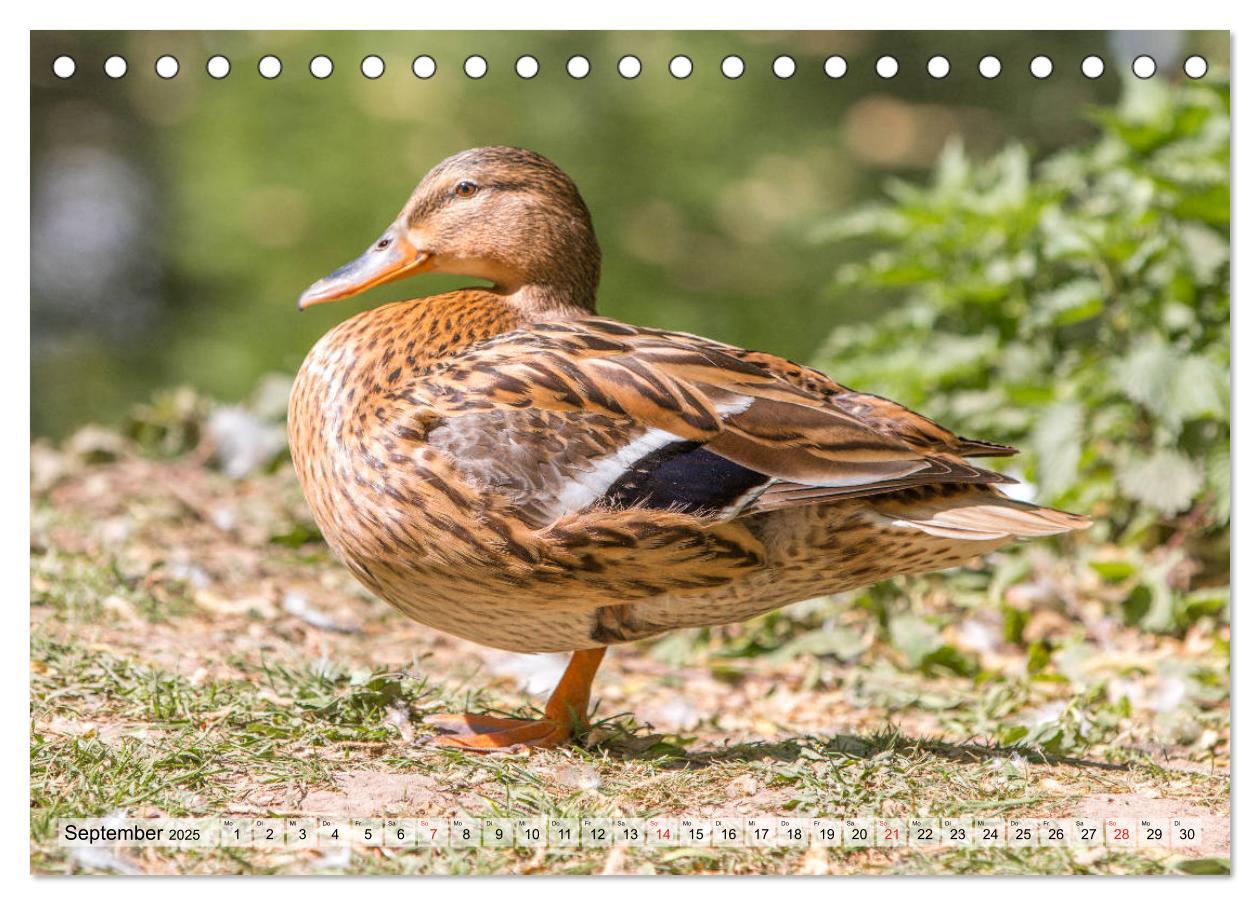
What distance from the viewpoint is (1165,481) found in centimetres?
529

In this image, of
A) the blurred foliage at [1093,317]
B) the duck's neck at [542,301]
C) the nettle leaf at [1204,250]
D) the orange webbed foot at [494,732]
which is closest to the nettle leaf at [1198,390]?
the blurred foliage at [1093,317]

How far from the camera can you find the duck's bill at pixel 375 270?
3811 millimetres

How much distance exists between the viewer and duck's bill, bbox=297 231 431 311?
150 inches

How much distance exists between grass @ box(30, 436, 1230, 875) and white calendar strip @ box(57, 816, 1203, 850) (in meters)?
0.03

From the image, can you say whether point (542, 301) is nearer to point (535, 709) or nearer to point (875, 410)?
point (875, 410)

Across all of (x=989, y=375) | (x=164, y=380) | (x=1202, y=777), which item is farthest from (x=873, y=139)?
(x=1202, y=777)

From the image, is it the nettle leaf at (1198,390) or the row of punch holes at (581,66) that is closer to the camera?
the row of punch holes at (581,66)

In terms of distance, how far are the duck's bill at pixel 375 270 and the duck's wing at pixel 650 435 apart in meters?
0.38

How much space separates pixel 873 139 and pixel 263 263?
12.2 ft

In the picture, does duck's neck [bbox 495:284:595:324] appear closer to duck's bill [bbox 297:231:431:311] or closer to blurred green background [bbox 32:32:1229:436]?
duck's bill [bbox 297:231:431:311]

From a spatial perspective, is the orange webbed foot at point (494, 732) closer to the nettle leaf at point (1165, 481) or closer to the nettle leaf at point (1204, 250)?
the nettle leaf at point (1165, 481)

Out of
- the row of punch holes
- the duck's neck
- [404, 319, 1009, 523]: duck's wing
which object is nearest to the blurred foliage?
the row of punch holes

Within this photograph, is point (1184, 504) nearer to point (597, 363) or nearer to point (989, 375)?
point (989, 375)
